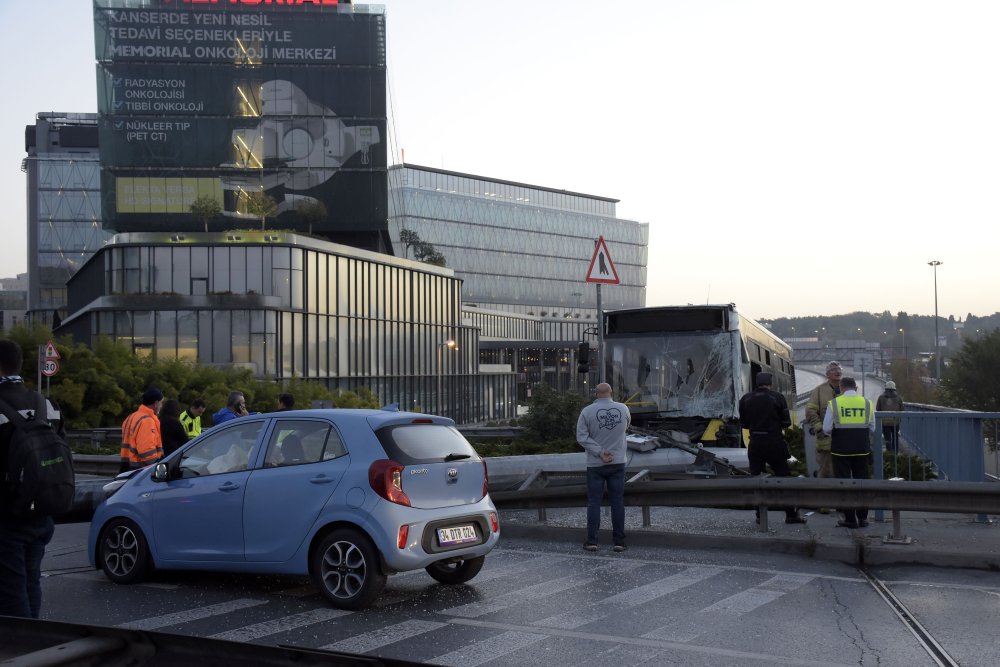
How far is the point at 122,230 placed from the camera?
199ft

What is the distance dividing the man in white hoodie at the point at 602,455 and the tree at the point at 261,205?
50.9 m

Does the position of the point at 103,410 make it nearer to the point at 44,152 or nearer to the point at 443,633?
the point at 443,633

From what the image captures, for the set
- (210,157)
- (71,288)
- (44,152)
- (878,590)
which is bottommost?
(878,590)

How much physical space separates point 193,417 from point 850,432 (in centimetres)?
879

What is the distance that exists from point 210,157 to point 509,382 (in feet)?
112

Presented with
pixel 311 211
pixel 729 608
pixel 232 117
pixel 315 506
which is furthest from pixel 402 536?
pixel 232 117

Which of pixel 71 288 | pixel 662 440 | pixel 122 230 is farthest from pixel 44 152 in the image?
pixel 662 440

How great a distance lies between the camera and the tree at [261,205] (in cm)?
5947

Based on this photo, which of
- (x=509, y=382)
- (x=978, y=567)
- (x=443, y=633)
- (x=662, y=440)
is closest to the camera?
(x=443, y=633)

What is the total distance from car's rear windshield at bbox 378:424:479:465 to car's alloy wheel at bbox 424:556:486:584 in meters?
0.90

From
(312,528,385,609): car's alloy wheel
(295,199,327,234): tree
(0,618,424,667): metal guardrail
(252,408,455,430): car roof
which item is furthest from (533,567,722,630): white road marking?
(295,199,327,234): tree

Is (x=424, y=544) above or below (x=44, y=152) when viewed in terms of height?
below

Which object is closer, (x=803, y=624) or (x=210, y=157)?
(x=803, y=624)

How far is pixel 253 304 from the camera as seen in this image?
51.9 metres
